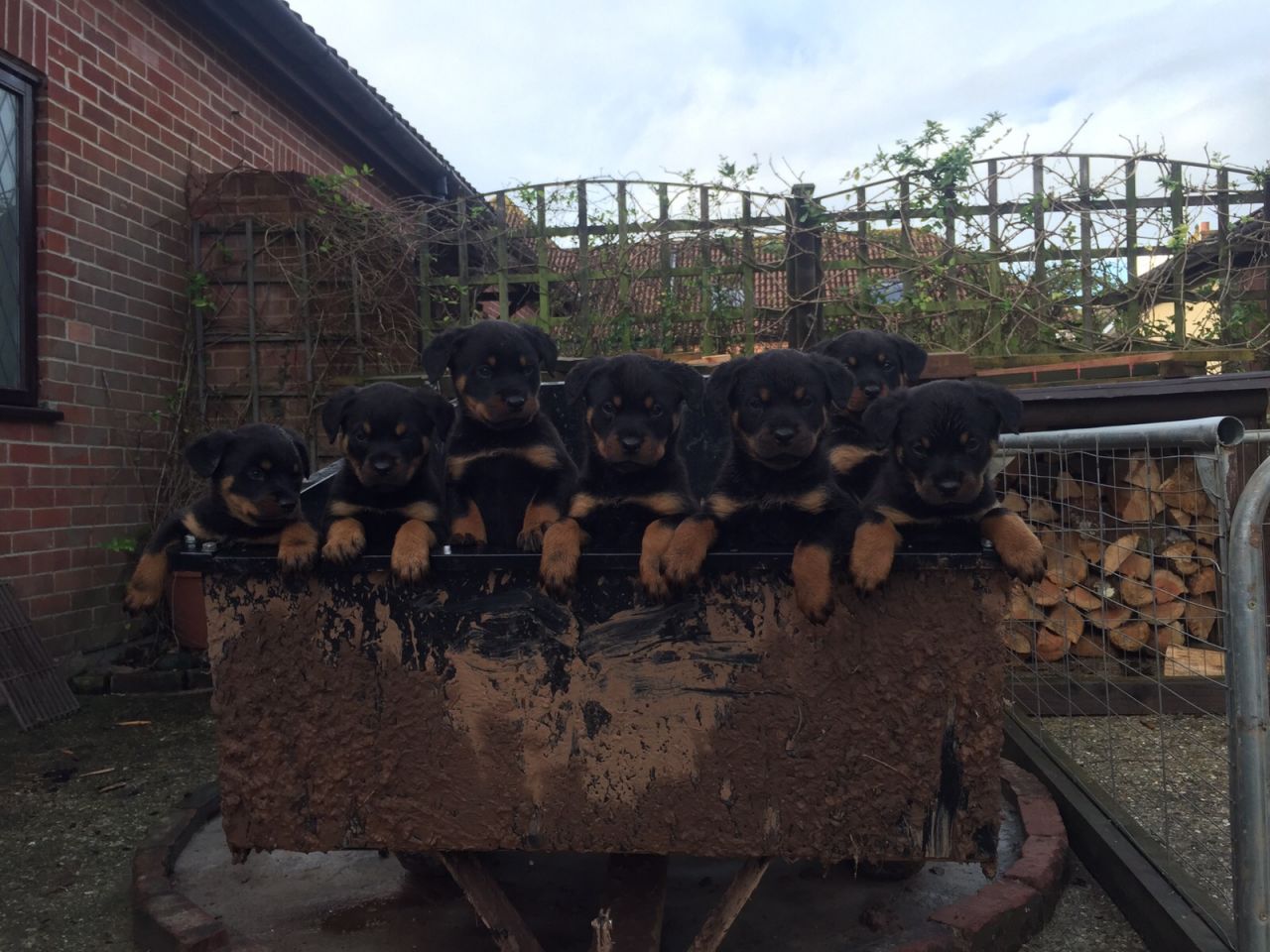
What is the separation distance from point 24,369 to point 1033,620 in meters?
6.18

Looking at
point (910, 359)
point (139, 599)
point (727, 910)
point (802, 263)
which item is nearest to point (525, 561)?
point (727, 910)

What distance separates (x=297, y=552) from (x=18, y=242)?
4.90m

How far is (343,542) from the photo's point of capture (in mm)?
2178

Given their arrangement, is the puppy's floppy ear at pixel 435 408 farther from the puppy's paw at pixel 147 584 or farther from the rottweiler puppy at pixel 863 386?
the rottweiler puppy at pixel 863 386

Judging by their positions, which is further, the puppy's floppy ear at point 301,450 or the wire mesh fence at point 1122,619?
the wire mesh fence at point 1122,619

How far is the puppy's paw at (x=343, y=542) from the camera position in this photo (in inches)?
83.9

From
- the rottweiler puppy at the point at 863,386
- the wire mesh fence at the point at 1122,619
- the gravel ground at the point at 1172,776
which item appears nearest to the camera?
the rottweiler puppy at the point at 863,386

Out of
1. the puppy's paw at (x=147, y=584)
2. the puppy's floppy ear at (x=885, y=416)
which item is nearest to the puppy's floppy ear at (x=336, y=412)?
the puppy's paw at (x=147, y=584)

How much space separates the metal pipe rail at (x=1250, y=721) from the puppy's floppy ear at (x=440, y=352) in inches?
88.7

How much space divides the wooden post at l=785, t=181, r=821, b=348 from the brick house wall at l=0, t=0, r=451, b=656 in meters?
4.81

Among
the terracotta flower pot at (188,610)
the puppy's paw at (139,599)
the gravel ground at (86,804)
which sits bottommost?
the gravel ground at (86,804)

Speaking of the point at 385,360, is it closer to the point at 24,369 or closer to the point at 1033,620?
the point at 24,369

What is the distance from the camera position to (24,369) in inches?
223

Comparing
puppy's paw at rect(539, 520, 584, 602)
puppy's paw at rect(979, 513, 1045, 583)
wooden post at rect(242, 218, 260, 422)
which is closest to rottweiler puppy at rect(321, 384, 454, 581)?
puppy's paw at rect(539, 520, 584, 602)
